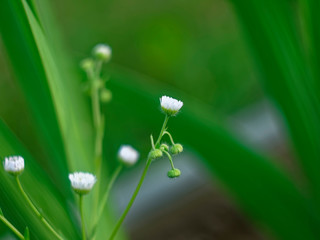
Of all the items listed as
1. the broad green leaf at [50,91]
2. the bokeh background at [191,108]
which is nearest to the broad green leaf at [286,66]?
the bokeh background at [191,108]

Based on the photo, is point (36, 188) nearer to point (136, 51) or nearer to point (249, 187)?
point (249, 187)

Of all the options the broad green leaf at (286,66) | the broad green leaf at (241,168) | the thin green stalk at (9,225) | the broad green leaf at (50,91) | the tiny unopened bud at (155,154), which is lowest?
the thin green stalk at (9,225)

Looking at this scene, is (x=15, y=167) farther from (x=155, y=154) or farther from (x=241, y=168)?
(x=241, y=168)

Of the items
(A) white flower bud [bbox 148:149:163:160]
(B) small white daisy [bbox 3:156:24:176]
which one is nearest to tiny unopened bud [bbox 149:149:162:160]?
(A) white flower bud [bbox 148:149:163:160]

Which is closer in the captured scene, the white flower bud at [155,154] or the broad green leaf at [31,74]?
the white flower bud at [155,154]

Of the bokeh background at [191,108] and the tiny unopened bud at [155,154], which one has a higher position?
the bokeh background at [191,108]

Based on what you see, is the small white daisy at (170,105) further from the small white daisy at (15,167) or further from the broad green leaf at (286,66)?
the broad green leaf at (286,66)
